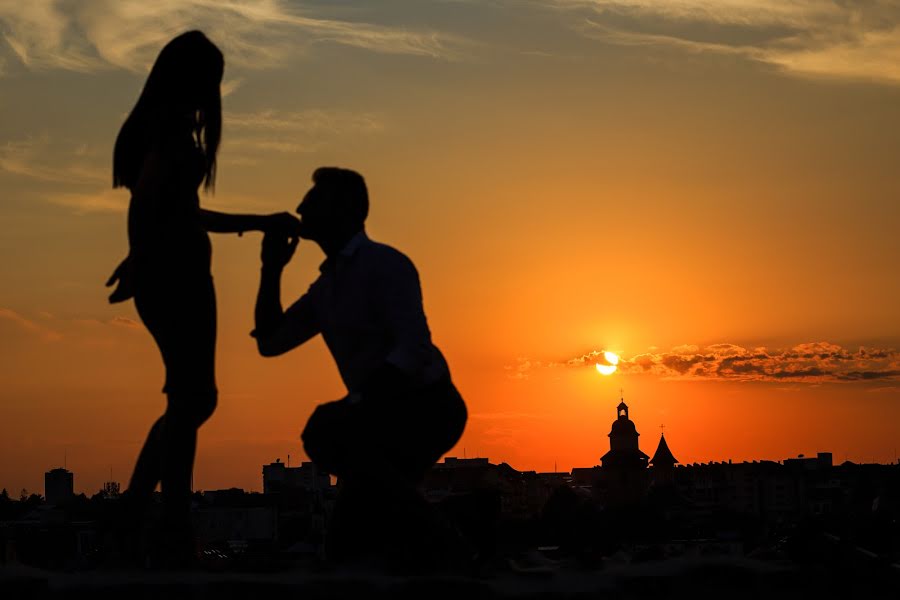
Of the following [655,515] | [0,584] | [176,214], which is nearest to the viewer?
[0,584]

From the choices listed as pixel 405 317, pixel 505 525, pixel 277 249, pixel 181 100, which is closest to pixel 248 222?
pixel 277 249

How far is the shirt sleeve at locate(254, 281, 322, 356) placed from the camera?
7.88 meters

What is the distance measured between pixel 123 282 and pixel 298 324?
83cm

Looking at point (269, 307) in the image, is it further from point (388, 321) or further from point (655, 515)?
point (655, 515)

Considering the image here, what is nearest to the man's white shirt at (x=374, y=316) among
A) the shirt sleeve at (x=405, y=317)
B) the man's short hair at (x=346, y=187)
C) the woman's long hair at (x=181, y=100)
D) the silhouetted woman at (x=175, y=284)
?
the shirt sleeve at (x=405, y=317)

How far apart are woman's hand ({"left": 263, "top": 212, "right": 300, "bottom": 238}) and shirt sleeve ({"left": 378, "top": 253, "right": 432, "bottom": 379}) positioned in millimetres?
727

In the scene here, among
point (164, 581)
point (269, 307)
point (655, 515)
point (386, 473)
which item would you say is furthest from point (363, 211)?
point (655, 515)

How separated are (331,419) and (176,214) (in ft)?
4.15

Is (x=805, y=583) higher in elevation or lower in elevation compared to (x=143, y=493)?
lower

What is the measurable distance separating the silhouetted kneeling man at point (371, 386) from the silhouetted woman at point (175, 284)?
336 mm

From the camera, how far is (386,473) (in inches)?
278

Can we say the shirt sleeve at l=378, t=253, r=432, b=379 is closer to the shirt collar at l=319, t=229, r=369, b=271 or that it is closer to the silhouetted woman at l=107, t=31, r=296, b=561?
the shirt collar at l=319, t=229, r=369, b=271

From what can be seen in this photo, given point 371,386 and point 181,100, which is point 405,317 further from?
point 181,100

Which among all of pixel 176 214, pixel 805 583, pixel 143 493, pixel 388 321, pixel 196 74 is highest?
pixel 196 74
